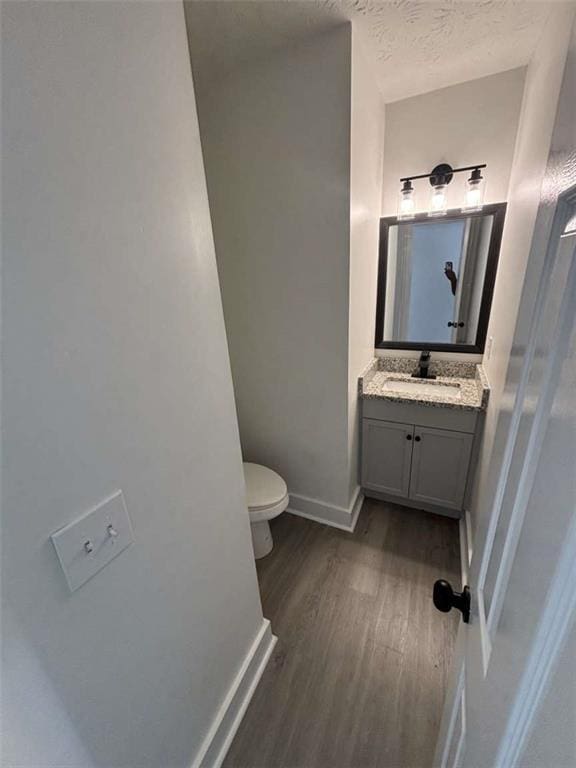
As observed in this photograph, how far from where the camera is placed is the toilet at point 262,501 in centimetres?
163

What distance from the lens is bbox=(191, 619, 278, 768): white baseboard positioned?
3.29 ft

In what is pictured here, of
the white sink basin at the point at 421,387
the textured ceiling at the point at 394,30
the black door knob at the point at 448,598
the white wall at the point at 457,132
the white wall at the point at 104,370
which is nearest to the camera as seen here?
the white wall at the point at 104,370

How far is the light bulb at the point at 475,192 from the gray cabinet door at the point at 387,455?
132 centimetres

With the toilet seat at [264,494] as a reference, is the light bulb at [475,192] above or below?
above

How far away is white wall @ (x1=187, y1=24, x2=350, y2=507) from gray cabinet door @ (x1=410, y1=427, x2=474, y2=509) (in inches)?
18.3

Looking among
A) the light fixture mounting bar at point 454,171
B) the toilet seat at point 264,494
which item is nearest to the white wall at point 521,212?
the light fixture mounting bar at point 454,171

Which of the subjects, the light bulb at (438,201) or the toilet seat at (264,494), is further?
the light bulb at (438,201)

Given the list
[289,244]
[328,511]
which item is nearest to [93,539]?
[289,244]

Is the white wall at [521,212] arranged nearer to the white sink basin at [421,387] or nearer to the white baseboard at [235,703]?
the white sink basin at [421,387]

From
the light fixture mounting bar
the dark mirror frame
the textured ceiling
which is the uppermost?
the textured ceiling

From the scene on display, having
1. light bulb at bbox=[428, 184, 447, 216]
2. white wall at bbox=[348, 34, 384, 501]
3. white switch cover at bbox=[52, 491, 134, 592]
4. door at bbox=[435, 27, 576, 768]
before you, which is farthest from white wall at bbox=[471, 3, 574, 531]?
white switch cover at bbox=[52, 491, 134, 592]

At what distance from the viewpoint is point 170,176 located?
684 mm

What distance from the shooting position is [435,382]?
200 cm

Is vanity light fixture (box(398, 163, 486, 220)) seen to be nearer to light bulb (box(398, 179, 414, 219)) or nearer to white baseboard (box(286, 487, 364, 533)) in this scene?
light bulb (box(398, 179, 414, 219))
